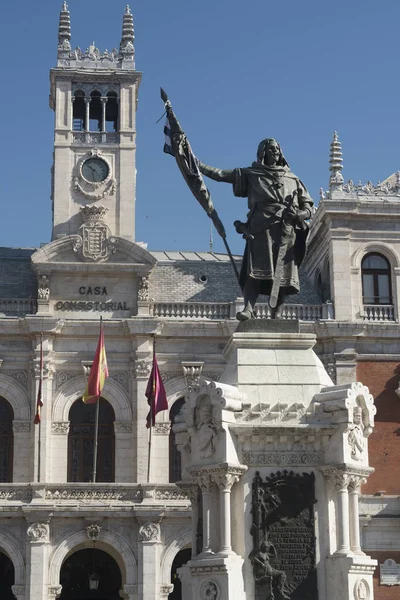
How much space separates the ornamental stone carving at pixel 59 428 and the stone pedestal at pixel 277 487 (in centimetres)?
2571

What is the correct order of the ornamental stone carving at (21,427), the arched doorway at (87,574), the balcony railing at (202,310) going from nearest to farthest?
1. the ornamental stone carving at (21,427)
2. the arched doorway at (87,574)
3. the balcony railing at (202,310)

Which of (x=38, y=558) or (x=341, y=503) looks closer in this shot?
(x=341, y=503)

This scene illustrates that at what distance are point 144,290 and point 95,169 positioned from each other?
490 cm

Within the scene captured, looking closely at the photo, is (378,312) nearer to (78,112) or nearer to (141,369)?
(141,369)

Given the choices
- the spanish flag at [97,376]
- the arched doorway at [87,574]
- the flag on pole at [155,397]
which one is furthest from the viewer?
the arched doorway at [87,574]

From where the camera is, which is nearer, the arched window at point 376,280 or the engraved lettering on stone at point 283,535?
the engraved lettering on stone at point 283,535

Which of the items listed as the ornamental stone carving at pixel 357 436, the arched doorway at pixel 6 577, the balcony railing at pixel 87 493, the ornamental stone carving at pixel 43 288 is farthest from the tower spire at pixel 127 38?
the ornamental stone carving at pixel 357 436

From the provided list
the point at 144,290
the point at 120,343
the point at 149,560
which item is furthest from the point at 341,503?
the point at 144,290

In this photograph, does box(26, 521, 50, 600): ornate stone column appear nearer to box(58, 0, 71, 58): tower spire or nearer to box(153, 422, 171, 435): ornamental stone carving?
box(153, 422, 171, 435): ornamental stone carving

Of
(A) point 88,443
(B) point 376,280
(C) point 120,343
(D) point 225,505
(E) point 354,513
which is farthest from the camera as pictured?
(B) point 376,280

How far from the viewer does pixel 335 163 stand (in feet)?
141

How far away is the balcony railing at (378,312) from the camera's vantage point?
4103cm

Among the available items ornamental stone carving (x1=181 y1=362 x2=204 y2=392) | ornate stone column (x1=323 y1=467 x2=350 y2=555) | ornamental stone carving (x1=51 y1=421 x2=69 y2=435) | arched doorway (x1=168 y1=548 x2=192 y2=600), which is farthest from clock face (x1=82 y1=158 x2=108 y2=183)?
ornate stone column (x1=323 y1=467 x2=350 y2=555)

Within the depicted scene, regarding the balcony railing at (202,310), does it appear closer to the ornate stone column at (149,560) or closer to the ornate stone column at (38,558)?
the ornate stone column at (149,560)
